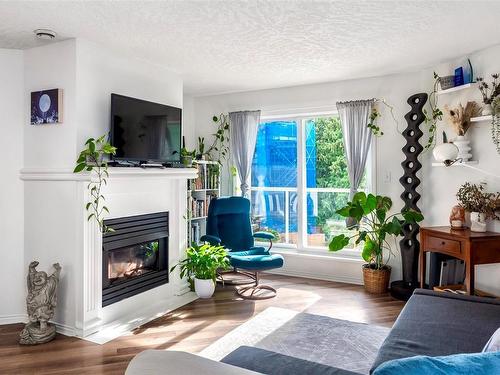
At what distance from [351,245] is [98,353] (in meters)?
3.13

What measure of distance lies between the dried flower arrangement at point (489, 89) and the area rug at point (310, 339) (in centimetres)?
219

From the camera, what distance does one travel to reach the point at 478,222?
3277 mm

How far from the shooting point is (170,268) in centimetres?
401

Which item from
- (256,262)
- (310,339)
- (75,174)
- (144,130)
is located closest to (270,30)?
(144,130)

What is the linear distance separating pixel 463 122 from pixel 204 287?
302 centimetres

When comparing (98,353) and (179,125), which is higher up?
(179,125)

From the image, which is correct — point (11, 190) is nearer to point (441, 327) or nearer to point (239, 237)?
point (239, 237)

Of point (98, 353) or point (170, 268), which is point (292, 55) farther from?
point (98, 353)

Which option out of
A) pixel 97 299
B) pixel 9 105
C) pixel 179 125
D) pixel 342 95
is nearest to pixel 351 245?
pixel 342 95

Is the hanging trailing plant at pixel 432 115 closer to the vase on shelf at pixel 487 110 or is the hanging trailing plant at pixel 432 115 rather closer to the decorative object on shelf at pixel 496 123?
the vase on shelf at pixel 487 110

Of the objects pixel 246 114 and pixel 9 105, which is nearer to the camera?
pixel 9 105

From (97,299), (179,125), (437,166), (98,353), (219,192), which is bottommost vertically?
(98,353)

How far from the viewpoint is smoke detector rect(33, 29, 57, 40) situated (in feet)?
9.32

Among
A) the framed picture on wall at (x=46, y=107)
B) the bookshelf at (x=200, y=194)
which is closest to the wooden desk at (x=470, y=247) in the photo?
the bookshelf at (x=200, y=194)
